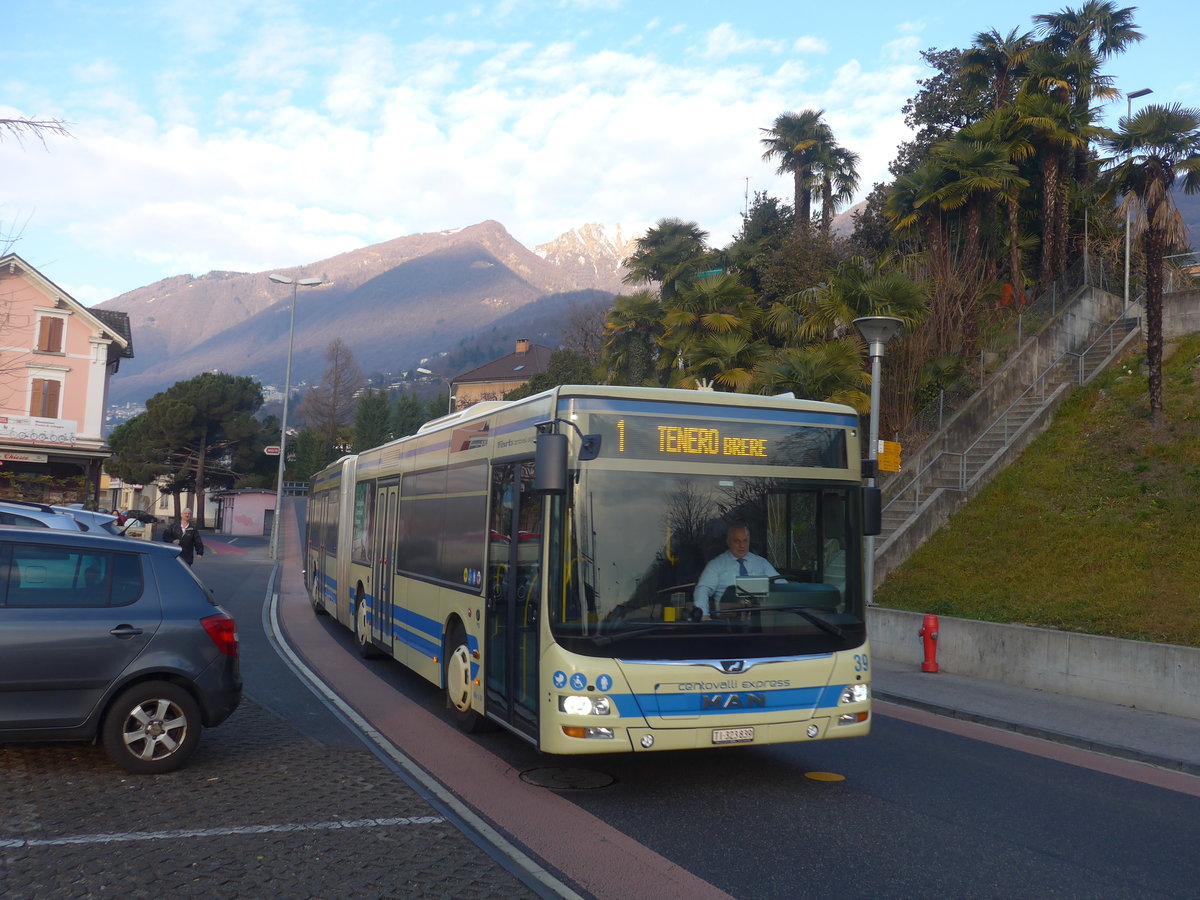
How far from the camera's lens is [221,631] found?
291 inches

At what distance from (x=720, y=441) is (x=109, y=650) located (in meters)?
4.48

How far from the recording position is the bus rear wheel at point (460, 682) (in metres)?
8.89

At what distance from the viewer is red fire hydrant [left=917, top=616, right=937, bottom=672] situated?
1407cm

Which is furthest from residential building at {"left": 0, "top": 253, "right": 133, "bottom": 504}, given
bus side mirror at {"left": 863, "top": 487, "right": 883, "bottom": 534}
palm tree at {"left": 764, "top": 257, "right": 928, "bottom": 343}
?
bus side mirror at {"left": 863, "top": 487, "right": 883, "bottom": 534}

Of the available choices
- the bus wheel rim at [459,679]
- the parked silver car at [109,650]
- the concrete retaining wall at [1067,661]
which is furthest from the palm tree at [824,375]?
the parked silver car at [109,650]

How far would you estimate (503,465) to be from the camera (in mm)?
8281

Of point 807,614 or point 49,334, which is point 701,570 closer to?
point 807,614

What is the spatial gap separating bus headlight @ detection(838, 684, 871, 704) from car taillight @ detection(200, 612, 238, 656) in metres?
4.45

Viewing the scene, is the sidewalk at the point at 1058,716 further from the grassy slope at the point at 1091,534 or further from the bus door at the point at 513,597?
the bus door at the point at 513,597

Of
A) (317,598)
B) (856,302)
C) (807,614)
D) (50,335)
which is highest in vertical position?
(50,335)

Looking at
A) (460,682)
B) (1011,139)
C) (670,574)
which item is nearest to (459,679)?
(460,682)

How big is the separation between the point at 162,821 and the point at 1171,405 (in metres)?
21.4

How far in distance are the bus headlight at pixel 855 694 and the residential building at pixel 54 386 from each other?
150ft

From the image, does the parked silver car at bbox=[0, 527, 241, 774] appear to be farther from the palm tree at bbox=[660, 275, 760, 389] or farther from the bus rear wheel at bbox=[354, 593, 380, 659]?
the palm tree at bbox=[660, 275, 760, 389]
